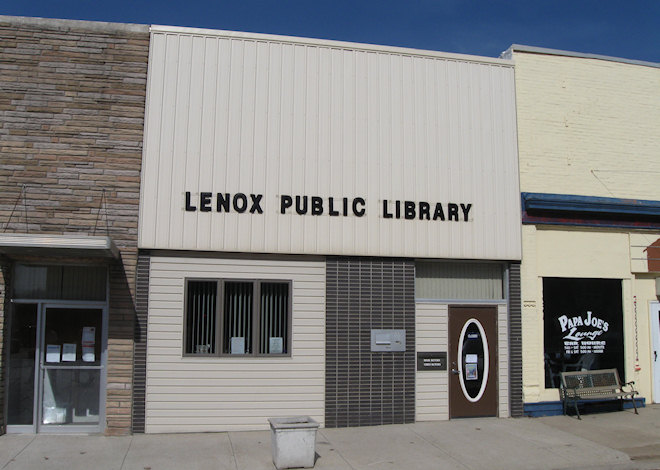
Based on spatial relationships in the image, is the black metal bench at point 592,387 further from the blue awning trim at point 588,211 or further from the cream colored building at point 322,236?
the blue awning trim at point 588,211

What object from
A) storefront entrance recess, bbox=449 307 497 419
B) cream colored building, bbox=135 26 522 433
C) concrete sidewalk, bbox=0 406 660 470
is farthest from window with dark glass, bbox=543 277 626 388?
concrete sidewalk, bbox=0 406 660 470

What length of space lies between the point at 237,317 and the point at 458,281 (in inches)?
169

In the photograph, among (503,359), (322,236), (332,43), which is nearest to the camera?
(322,236)

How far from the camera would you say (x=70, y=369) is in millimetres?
10719

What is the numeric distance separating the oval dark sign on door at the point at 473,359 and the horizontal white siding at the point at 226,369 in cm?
273

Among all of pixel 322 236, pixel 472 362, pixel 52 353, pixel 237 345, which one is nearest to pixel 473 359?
pixel 472 362

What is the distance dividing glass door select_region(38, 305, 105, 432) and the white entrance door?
1082 cm

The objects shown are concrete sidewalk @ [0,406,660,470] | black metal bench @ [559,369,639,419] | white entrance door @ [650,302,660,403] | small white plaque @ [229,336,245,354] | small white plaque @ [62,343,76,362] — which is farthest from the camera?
white entrance door @ [650,302,660,403]

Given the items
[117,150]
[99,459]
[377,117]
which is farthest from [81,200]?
[377,117]

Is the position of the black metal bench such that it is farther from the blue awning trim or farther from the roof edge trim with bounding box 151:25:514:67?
the roof edge trim with bounding box 151:25:514:67

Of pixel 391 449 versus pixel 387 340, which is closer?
pixel 391 449

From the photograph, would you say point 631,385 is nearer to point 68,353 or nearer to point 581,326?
A: point 581,326

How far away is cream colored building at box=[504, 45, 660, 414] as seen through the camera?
12.6 meters

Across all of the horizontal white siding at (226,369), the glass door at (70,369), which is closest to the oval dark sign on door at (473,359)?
the horizontal white siding at (226,369)
